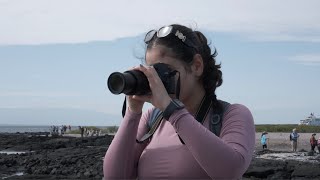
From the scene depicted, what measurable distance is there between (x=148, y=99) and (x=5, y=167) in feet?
65.2

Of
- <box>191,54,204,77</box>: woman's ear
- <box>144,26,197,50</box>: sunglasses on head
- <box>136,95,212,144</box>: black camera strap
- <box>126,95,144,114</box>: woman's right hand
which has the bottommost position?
<box>136,95,212,144</box>: black camera strap

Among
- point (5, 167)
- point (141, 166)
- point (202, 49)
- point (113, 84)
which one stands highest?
point (202, 49)

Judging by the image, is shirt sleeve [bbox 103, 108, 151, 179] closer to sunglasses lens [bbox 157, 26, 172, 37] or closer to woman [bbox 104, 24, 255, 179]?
woman [bbox 104, 24, 255, 179]

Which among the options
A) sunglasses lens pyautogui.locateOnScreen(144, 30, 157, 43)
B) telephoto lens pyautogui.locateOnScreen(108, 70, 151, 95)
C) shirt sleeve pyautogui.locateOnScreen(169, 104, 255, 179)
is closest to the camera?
shirt sleeve pyautogui.locateOnScreen(169, 104, 255, 179)

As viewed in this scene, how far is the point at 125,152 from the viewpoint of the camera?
2346 millimetres

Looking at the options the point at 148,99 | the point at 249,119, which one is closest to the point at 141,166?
the point at 148,99

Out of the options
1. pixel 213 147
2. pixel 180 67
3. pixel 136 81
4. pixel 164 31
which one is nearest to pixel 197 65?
pixel 180 67

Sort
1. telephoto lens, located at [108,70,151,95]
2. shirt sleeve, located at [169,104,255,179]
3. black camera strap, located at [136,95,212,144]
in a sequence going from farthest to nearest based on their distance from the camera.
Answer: black camera strap, located at [136,95,212,144]
telephoto lens, located at [108,70,151,95]
shirt sleeve, located at [169,104,255,179]

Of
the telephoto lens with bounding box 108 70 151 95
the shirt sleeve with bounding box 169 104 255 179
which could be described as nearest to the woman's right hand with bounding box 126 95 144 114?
the telephoto lens with bounding box 108 70 151 95

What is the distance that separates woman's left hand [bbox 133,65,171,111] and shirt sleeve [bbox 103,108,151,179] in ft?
0.68

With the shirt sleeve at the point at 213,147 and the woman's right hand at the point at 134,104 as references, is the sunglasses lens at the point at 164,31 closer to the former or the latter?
the woman's right hand at the point at 134,104

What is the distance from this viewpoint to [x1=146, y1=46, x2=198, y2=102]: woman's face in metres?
2.32

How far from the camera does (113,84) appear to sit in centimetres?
217

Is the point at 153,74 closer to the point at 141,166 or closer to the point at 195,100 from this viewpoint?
the point at 195,100
